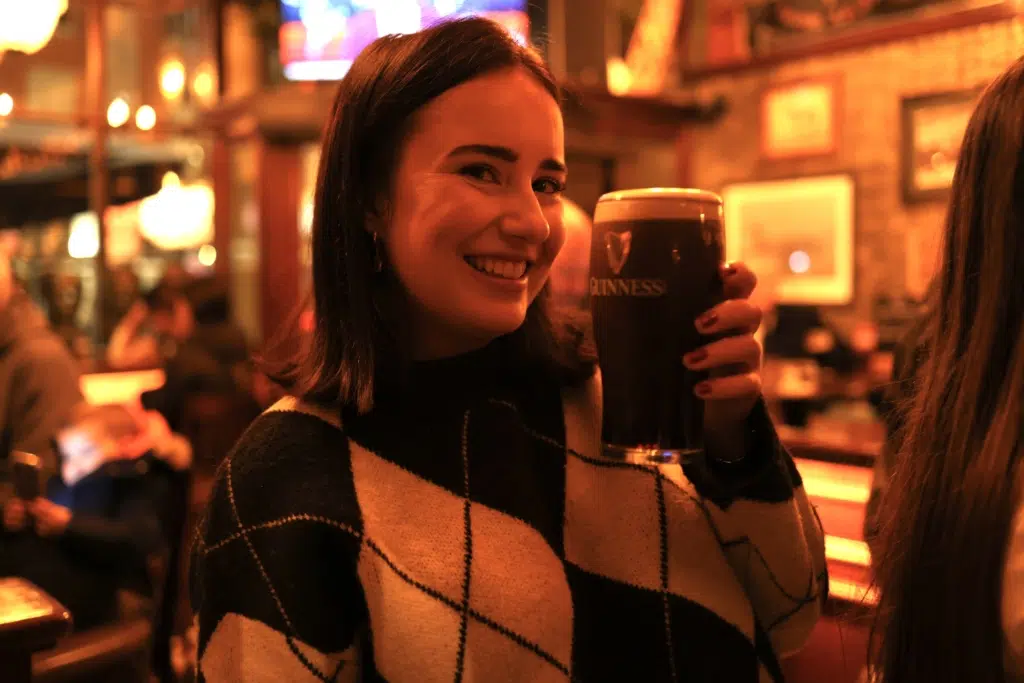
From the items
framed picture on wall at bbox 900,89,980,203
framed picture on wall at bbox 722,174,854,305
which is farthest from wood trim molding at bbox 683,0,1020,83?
framed picture on wall at bbox 722,174,854,305

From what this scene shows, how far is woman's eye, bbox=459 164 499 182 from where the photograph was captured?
3.08ft

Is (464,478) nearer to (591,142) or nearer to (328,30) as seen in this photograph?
(328,30)

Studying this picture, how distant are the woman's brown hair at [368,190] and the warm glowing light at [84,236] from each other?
6.88 metres

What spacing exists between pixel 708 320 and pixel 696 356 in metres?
0.04

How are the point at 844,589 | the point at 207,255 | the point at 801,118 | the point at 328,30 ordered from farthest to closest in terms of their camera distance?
the point at 207,255 < the point at 801,118 < the point at 328,30 < the point at 844,589

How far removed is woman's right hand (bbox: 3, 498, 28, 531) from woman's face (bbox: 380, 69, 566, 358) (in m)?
1.79

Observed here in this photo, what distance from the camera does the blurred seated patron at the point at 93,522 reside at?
93.0 inches

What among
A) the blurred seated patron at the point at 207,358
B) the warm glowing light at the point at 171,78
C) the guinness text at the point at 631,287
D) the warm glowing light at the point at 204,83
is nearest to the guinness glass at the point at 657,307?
the guinness text at the point at 631,287

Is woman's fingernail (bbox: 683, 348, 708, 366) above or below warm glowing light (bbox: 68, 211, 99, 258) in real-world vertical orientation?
below

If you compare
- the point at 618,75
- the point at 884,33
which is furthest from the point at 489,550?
the point at 618,75

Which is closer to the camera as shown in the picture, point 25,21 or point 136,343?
point 25,21

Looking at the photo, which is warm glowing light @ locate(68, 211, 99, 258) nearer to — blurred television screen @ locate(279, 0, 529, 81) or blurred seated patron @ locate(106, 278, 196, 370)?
blurred seated patron @ locate(106, 278, 196, 370)

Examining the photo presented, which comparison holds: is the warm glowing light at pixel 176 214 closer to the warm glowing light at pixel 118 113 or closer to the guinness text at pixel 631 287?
the warm glowing light at pixel 118 113

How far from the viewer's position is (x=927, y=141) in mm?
6207
